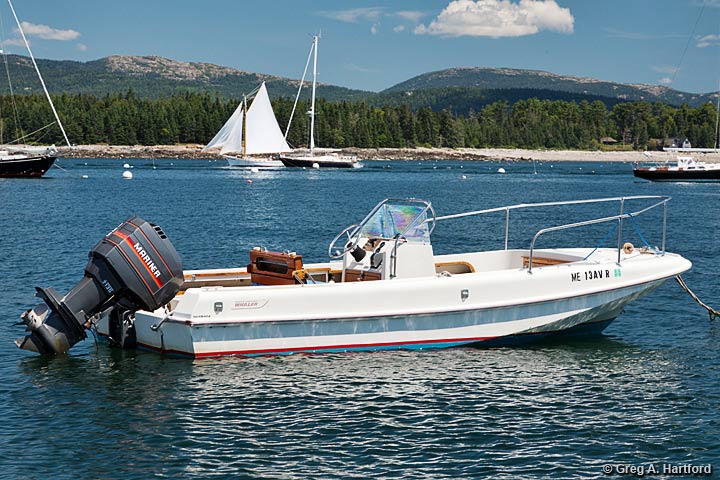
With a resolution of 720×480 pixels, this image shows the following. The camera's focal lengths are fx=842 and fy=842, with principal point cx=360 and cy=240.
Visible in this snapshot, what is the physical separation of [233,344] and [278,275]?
5.94ft

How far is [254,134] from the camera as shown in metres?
108

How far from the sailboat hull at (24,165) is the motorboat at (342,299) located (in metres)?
68.7

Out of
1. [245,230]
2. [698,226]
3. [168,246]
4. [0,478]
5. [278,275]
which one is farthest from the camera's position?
[698,226]

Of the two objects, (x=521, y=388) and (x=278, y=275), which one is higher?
(x=278, y=275)

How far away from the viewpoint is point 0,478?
31.7 feet

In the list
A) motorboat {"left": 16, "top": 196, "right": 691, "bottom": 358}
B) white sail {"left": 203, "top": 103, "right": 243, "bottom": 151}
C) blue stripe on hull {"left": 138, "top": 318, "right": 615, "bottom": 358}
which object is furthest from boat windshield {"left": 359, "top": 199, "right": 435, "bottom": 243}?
white sail {"left": 203, "top": 103, "right": 243, "bottom": 151}

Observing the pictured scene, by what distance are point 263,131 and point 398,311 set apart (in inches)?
3770

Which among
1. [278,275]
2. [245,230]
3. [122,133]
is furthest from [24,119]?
[278,275]

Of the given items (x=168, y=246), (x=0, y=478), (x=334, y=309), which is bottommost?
(x=0, y=478)

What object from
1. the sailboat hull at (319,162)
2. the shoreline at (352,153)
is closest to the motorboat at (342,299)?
the sailboat hull at (319,162)

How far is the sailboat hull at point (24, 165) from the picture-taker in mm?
77562

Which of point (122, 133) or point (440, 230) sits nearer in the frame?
point (440, 230)

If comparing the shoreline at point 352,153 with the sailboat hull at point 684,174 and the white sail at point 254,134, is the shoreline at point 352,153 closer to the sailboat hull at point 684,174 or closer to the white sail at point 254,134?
the white sail at point 254,134

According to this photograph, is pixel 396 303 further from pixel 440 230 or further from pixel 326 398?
pixel 440 230
